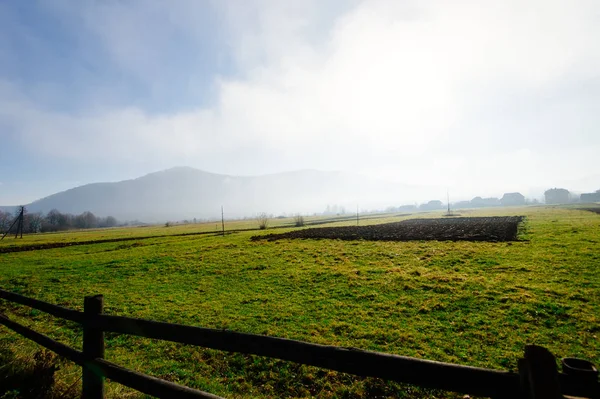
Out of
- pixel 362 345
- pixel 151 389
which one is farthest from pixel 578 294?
pixel 151 389

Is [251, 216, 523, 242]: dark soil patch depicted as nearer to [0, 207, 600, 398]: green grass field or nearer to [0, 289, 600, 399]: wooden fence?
[0, 207, 600, 398]: green grass field

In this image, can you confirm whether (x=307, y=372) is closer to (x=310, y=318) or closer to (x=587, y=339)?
(x=310, y=318)

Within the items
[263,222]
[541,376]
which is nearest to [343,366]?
[541,376]

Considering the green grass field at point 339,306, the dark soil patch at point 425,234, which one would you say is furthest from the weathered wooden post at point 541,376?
the dark soil patch at point 425,234

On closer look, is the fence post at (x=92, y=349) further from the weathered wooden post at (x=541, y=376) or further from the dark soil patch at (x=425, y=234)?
the dark soil patch at (x=425, y=234)

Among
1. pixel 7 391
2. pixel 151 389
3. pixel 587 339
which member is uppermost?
pixel 151 389

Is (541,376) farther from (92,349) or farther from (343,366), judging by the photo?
(92,349)

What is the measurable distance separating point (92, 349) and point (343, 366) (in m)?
4.31

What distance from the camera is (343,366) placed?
312 cm

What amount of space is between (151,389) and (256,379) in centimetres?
496

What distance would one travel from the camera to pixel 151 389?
3.97 meters

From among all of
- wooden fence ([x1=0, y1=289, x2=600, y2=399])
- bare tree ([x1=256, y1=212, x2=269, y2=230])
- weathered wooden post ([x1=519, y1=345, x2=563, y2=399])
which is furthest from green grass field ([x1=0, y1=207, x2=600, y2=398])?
bare tree ([x1=256, y1=212, x2=269, y2=230])

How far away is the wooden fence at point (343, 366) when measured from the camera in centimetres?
231

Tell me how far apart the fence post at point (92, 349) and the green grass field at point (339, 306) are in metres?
1.00
